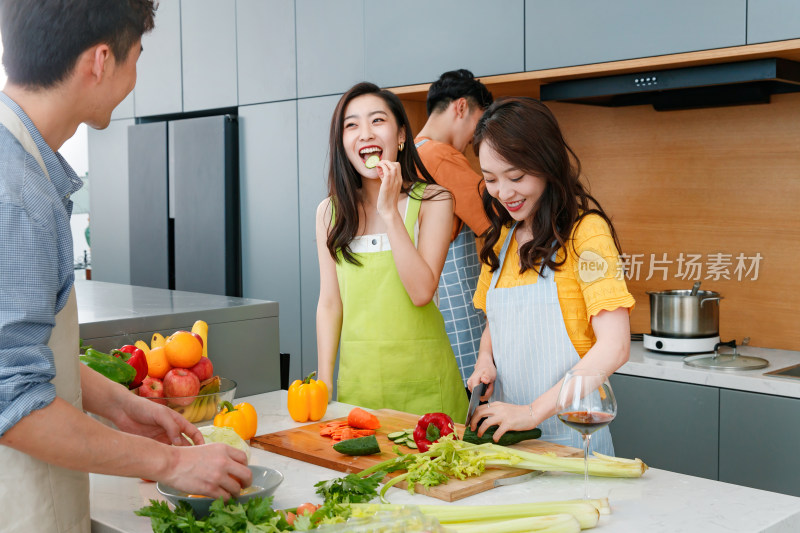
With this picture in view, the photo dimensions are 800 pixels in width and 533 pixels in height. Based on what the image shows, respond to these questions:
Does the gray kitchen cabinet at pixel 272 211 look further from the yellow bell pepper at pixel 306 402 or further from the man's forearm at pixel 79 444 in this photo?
the man's forearm at pixel 79 444

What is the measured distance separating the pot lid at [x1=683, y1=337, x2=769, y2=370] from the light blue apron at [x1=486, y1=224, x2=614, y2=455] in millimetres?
902

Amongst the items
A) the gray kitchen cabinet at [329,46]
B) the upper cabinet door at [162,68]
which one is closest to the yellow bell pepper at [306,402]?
the gray kitchen cabinet at [329,46]

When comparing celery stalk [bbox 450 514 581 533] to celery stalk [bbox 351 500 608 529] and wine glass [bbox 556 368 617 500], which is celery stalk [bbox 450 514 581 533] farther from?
wine glass [bbox 556 368 617 500]

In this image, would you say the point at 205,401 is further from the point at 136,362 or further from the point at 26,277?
the point at 26,277

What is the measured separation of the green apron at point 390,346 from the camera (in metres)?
2.09

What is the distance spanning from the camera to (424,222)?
2.12 metres

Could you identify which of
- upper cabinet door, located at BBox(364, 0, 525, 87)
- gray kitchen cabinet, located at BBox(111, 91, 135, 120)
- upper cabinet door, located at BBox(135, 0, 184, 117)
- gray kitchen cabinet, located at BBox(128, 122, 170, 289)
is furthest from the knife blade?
gray kitchen cabinet, located at BBox(111, 91, 135, 120)

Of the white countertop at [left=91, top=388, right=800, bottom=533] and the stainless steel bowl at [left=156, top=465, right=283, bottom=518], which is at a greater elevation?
the stainless steel bowl at [left=156, top=465, right=283, bottom=518]

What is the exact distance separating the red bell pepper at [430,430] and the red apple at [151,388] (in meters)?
0.55

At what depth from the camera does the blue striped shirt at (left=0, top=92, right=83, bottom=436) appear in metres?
0.90

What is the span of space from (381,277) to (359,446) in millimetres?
717

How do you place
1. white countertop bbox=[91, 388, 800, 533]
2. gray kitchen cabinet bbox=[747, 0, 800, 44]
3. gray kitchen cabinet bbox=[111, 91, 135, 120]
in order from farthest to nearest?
gray kitchen cabinet bbox=[111, 91, 135, 120] → gray kitchen cabinet bbox=[747, 0, 800, 44] → white countertop bbox=[91, 388, 800, 533]

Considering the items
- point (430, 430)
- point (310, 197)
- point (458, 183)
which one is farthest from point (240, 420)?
point (310, 197)

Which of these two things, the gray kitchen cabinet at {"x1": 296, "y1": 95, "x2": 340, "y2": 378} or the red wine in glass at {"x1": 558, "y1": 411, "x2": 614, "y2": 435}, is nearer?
the red wine in glass at {"x1": 558, "y1": 411, "x2": 614, "y2": 435}
